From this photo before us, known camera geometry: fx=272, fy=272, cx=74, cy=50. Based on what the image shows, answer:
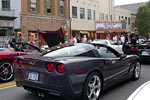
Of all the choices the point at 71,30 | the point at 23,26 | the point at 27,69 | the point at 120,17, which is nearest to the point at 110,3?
the point at 120,17

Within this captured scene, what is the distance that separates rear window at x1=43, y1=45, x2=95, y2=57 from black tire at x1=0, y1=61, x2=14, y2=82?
2.46 metres

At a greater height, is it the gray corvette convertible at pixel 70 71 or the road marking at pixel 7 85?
the gray corvette convertible at pixel 70 71

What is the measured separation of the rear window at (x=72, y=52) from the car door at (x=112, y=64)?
0.43 meters

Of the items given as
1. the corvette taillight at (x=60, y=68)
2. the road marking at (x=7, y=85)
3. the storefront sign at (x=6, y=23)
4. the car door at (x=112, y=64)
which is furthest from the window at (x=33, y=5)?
the corvette taillight at (x=60, y=68)

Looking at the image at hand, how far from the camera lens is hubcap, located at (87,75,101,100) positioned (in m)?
5.59

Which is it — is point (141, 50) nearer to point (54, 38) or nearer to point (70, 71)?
point (70, 71)

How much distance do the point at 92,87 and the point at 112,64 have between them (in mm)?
1056

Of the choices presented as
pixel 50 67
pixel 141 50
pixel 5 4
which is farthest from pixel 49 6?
pixel 50 67

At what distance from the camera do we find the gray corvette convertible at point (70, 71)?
5.11 meters

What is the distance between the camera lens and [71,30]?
35062 mm

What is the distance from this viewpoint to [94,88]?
18.7 feet

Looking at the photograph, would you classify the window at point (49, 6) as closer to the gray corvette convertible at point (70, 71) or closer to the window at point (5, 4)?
the window at point (5, 4)

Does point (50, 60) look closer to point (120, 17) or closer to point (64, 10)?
point (64, 10)

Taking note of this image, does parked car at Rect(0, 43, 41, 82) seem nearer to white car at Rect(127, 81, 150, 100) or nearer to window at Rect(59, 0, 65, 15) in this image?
white car at Rect(127, 81, 150, 100)
